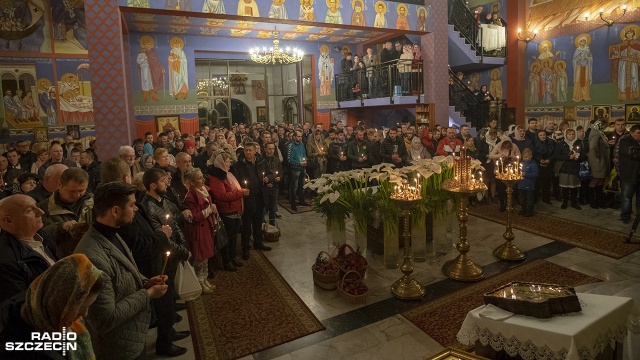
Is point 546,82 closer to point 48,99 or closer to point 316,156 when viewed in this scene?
point 316,156

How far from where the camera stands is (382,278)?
5.59 metres

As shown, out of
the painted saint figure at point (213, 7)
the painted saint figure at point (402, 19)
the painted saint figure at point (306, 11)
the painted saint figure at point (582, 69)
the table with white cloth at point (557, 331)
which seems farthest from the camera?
the painted saint figure at point (582, 69)

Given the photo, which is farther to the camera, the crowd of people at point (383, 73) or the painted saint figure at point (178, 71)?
the painted saint figure at point (178, 71)

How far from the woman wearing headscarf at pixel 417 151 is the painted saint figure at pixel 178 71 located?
8762 mm

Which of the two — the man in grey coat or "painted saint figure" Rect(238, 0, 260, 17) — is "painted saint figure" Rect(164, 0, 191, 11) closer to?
"painted saint figure" Rect(238, 0, 260, 17)

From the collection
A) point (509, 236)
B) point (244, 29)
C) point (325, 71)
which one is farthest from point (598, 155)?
point (244, 29)

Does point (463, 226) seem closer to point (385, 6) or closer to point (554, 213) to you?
point (554, 213)

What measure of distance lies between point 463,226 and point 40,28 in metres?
13.7

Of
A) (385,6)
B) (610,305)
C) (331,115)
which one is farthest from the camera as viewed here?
(331,115)

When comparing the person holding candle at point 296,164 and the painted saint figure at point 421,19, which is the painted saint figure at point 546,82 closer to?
the painted saint figure at point 421,19

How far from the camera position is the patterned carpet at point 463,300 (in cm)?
418

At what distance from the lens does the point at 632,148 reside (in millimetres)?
6977

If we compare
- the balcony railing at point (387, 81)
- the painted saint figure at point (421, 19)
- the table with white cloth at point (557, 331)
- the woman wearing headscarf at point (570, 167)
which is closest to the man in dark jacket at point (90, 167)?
the table with white cloth at point (557, 331)

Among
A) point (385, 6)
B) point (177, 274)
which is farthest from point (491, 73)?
point (177, 274)
